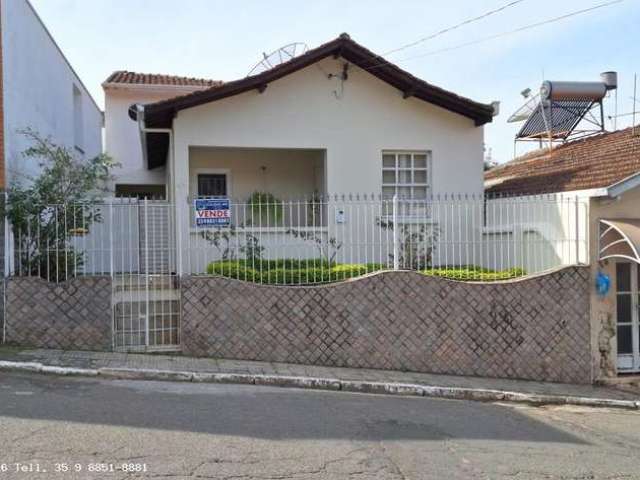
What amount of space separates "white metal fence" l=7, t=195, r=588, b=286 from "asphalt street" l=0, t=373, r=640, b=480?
6.91 feet

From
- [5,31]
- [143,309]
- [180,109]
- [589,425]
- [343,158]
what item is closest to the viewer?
[589,425]

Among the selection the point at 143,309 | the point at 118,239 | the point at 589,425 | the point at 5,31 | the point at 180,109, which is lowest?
the point at 589,425

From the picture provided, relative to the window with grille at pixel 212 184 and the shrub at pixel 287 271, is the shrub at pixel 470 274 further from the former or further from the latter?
the window with grille at pixel 212 184

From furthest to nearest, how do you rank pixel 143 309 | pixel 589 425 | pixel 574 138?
pixel 574 138 → pixel 143 309 → pixel 589 425

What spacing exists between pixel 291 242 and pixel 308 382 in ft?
9.45

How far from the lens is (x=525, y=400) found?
848 centimetres

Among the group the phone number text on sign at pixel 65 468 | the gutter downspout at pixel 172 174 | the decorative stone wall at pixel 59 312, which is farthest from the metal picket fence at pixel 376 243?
the phone number text on sign at pixel 65 468

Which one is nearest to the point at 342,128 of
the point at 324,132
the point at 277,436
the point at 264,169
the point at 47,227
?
the point at 324,132

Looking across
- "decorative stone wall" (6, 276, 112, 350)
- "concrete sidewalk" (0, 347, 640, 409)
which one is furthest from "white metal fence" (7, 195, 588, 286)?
"concrete sidewalk" (0, 347, 640, 409)

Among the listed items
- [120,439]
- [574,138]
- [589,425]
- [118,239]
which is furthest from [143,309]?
[574,138]

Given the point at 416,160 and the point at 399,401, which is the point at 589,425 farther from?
the point at 416,160

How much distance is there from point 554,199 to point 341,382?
509 cm

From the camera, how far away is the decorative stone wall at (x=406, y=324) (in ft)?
29.3

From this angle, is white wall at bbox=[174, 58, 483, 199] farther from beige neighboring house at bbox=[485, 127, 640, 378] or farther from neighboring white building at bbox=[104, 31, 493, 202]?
beige neighboring house at bbox=[485, 127, 640, 378]
